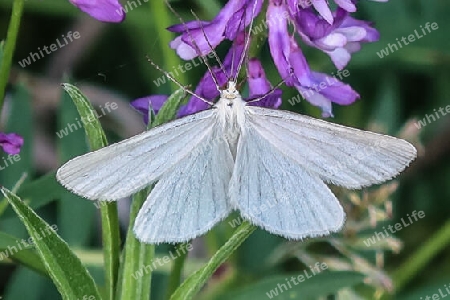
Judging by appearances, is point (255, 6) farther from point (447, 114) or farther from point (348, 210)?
point (447, 114)

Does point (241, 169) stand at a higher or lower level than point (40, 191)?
lower

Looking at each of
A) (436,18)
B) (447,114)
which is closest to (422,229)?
(447,114)

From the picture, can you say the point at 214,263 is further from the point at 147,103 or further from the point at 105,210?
the point at 147,103

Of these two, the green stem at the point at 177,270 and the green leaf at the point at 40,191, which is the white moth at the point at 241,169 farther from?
the green leaf at the point at 40,191

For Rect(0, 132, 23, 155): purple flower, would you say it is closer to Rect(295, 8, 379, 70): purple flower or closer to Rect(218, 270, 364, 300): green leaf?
Rect(295, 8, 379, 70): purple flower

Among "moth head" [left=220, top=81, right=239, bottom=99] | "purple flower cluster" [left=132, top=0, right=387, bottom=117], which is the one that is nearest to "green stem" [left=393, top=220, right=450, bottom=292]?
"purple flower cluster" [left=132, top=0, right=387, bottom=117]

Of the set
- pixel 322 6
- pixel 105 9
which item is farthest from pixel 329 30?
pixel 105 9
